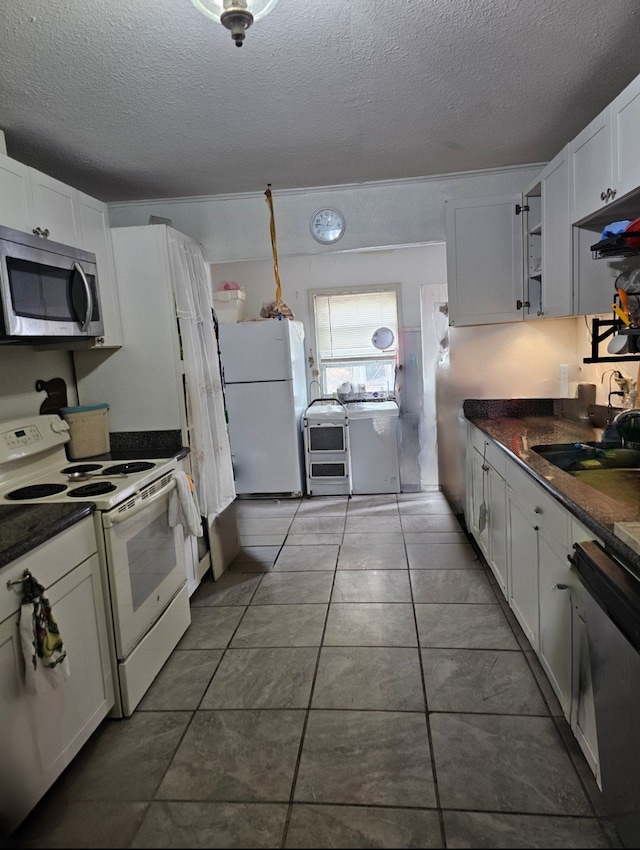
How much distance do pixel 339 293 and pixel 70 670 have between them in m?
4.36

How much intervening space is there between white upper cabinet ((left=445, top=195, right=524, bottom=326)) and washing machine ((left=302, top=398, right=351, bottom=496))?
1.76 m

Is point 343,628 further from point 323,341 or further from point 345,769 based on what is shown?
point 323,341

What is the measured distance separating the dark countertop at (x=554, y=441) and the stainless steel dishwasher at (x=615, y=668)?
62mm

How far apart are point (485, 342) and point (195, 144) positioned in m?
2.13

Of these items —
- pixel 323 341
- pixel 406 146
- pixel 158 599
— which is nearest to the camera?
pixel 158 599

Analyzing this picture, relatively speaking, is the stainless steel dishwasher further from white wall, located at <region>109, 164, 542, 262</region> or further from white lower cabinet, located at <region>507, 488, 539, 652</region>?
white wall, located at <region>109, 164, 542, 262</region>

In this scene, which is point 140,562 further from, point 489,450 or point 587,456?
point 587,456

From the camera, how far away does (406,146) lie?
2.70m

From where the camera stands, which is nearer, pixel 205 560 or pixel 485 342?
pixel 205 560

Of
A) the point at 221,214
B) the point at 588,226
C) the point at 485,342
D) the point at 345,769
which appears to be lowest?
→ the point at 345,769

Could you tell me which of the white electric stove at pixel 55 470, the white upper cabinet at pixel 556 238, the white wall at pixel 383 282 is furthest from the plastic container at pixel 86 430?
the white wall at pixel 383 282

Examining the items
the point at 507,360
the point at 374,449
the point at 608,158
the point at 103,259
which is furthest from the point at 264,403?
the point at 608,158

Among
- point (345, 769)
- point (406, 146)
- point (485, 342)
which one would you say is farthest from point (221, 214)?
point (345, 769)

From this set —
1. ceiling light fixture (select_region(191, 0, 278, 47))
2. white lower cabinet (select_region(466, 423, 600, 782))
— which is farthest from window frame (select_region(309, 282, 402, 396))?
ceiling light fixture (select_region(191, 0, 278, 47))
